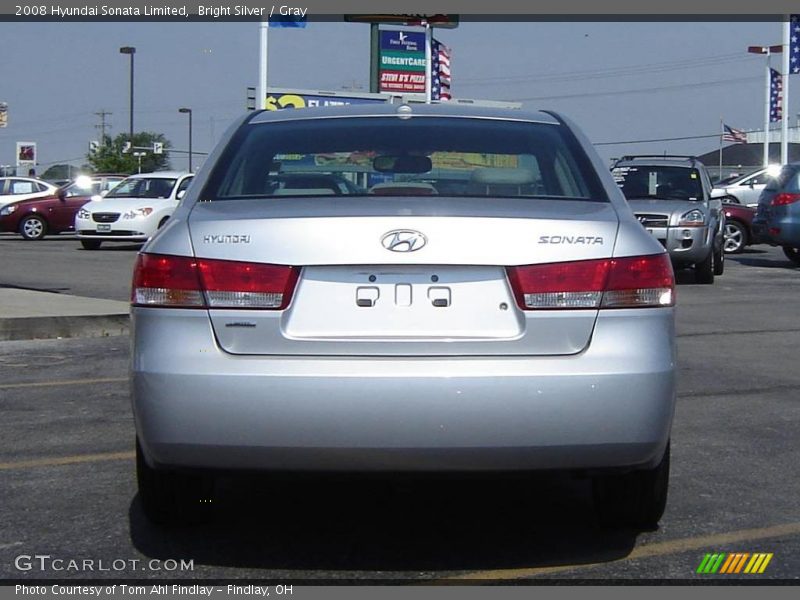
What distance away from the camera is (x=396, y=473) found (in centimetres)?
418

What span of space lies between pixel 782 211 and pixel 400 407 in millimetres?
17886

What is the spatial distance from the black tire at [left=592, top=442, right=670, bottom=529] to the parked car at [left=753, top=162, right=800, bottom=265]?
16.7m

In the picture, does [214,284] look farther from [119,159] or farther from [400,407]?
[119,159]

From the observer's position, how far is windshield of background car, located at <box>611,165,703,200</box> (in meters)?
18.1

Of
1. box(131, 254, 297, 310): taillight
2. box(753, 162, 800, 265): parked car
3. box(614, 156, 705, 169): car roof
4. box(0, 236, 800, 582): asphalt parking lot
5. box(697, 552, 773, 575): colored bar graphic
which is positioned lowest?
box(0, 236, 800, 582): asphalt parking lot

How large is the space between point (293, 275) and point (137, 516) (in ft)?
4.90

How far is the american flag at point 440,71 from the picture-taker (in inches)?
1642

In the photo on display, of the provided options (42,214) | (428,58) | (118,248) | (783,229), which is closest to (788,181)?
(783,229)

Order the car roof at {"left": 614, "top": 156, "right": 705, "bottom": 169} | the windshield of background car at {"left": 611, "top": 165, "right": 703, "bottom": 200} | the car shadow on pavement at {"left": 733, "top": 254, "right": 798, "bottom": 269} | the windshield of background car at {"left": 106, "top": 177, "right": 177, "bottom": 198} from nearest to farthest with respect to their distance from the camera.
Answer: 1. the windshield of background car at {"left": 611, "top": 165, "right": 703, "bottom": 200}
2. the car roof at {"left": 614, "top": 156, "right": 705, "bottom": 169}
3. the car shadow on pavement at {"left": 733, "top": 254, "right": 798, "bottom": 269}
4. the windshield of background car at {"left": 106, "top": 177, "right": 177, "bottom": 198}

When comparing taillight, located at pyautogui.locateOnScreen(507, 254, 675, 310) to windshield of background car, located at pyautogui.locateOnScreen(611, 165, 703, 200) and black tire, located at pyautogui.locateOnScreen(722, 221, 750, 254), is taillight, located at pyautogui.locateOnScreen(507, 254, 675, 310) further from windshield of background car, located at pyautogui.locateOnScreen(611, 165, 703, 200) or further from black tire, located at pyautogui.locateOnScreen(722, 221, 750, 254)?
black tire, located at pyautogui.locateOnScreen(722, 221, 750, 254)

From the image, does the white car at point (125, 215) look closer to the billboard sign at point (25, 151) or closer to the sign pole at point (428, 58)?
the sign pole at point (428, 58)

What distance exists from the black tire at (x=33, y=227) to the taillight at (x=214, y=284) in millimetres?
26634

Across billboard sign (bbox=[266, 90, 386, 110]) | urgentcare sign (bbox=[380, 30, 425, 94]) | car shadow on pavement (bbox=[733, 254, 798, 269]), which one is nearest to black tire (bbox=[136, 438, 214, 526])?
car shadow on pavement (bbox=[733, 254, 798, 269])
